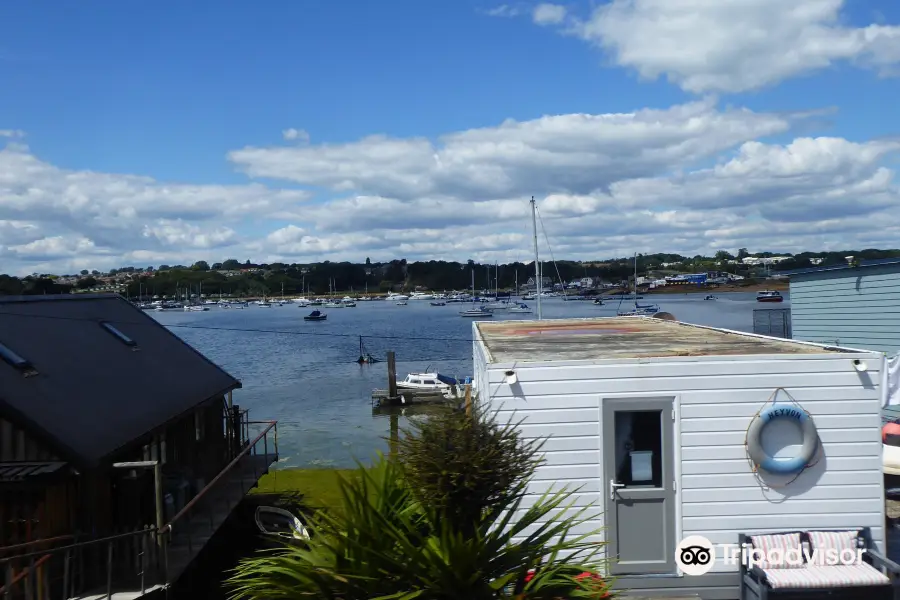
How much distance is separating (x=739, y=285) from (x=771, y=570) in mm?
189747

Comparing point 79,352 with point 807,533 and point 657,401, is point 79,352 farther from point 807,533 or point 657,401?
point 807,533

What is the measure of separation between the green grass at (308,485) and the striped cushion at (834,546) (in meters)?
10.7

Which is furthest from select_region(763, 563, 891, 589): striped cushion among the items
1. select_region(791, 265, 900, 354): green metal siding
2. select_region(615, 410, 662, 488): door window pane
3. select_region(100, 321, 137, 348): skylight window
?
select_region(100, 321, 137, 348): skylight window

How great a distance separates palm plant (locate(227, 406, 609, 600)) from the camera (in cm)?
455

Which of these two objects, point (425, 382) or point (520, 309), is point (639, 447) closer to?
point (425, 382)

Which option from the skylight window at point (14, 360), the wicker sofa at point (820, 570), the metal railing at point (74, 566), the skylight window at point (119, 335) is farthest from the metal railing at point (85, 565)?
the wicker sofa at point (820, 570)

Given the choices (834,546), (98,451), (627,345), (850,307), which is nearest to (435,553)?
(834,546)

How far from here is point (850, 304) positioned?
57.6 ft

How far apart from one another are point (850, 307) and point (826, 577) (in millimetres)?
11581

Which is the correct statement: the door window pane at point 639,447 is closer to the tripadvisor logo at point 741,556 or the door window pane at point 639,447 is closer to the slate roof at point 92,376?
the tripadvisor logo at point 741,556

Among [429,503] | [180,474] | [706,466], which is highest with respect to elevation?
[429,503]

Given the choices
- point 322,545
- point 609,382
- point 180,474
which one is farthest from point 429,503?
point 180,474

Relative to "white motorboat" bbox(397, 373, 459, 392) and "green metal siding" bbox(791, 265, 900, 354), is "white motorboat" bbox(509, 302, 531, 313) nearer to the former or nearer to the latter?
"white motorboat" bbox(397, 373, 459, 392)

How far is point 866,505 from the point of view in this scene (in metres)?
8.07
